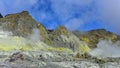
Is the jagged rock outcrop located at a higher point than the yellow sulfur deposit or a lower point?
higher

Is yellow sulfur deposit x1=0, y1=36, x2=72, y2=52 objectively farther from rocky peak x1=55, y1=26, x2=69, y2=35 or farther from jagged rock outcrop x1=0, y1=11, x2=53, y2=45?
rocky peak x1=55, y1=26, x2=69, y2=35

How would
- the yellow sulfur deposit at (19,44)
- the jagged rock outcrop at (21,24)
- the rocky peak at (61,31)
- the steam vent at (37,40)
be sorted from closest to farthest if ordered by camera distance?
1. the steam vent at (37,40)
2. the yellow sulfur deposit at (19,44)
3. the jagged rock outcrop at (21,24)
4. the rocky peak at (61,31)

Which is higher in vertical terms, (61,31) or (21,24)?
(21,24)

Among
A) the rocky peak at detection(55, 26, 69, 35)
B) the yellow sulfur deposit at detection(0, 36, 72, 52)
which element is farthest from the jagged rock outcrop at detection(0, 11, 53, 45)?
the yellow sulfur deposit at detection(0, 36, 72, 52)

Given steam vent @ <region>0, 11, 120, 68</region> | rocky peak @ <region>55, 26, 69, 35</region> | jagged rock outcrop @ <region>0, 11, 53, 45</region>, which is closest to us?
steam vent @ <region>0, 11, 120, 68</region>

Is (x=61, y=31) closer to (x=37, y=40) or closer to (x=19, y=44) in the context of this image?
(x=37, y=40)

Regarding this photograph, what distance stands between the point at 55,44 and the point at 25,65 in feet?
290

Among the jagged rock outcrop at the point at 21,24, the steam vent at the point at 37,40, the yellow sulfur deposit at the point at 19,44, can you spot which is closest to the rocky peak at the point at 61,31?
the steam vent at the point at 37,40

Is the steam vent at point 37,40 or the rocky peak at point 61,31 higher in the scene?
the rocky peak at point 61,31

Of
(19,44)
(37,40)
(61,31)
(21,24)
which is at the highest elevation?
(21,24)

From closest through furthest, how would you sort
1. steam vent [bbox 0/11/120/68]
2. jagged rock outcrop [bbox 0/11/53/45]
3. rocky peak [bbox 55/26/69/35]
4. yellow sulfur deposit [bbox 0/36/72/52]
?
steam vent [bbox 0/11/120/68] → yellow sulfur deposit [bbox 0/36/72/52] → jagged rock outcrop [bbox 0/11/53/45] → rocky peak [bbox 55/26/69/35]

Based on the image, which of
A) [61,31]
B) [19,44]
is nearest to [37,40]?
[19,44]

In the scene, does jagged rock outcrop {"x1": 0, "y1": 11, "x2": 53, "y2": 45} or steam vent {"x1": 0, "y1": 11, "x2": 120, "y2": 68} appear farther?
jagged rock outcrop {"x1": 0, "y1": 11, "x2": 53, "y2": 45}

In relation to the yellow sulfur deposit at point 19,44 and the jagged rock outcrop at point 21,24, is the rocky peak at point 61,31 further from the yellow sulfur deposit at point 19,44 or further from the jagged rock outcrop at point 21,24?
the yellow sulfur deposit at point 19,44
